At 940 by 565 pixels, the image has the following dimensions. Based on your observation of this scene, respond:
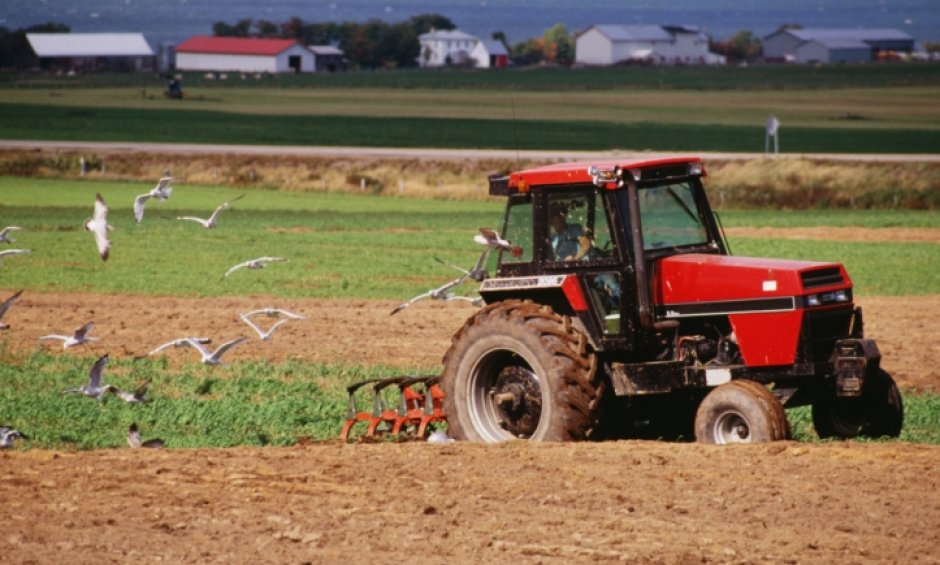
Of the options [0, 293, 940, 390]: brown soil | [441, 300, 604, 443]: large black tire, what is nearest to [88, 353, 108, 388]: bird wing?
[441, 300, 604, 443]: large black tire

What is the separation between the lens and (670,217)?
13727 mm

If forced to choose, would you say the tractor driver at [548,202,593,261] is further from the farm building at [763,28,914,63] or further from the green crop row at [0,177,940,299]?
the farm building at [763,28,914,63]

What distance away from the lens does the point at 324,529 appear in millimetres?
10562

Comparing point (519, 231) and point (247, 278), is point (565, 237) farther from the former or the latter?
point (247, 278)

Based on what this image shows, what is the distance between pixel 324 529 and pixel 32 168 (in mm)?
53153

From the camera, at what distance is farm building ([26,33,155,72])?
15125cm

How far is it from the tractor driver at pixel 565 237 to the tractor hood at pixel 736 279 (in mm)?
672

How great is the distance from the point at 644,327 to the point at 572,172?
1.52 meters

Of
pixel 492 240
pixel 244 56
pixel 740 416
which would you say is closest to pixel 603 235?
pixel 492 240

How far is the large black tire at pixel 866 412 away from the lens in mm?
13594

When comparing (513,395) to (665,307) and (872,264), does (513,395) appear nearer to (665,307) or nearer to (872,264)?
(665,307)

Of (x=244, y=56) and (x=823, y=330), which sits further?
(x=244, y=56)

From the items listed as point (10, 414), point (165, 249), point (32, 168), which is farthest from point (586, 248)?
point (32, 168)

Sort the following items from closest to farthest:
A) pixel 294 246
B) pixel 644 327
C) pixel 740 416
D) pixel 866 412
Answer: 1. pixel 740 416
2. pixel 644 327
3. pixel 866 412
4. pixel 294 246
